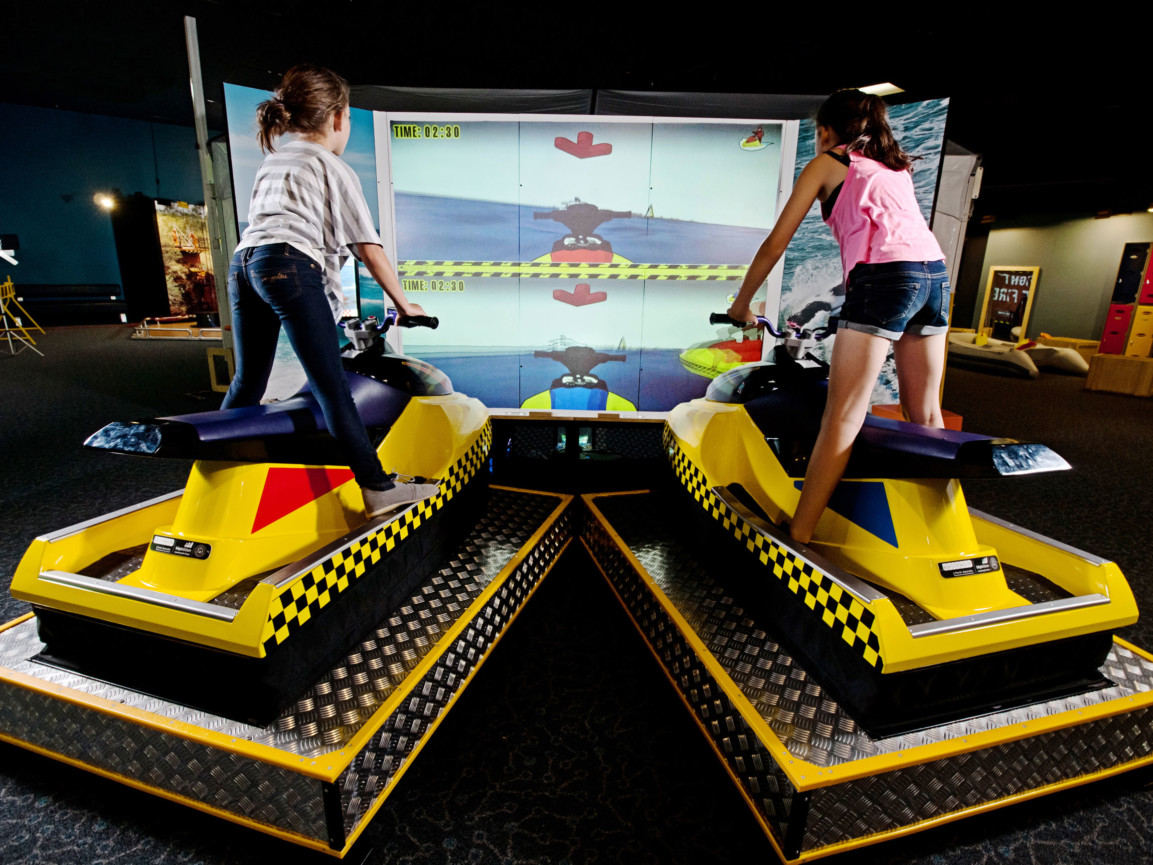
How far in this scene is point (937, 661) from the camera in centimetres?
121

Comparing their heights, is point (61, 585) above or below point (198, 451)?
below

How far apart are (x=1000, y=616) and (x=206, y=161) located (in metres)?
5.33

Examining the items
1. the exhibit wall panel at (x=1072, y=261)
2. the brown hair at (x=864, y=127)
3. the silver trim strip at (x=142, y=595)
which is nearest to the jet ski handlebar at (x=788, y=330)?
the brown hair at (x=864, y=127)

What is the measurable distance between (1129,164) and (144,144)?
16468 millimetres

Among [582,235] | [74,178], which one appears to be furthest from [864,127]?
[74,178]

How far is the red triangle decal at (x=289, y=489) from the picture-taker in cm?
157

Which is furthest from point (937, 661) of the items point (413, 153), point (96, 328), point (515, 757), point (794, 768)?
point (96, 328)

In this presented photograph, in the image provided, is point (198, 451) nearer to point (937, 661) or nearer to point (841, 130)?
point (937, 661)

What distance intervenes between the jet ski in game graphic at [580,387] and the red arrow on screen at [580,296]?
11.7 inches

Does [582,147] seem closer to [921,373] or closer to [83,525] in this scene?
[921,373]

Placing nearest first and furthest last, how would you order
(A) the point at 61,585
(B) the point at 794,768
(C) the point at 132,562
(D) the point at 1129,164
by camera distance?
(B) the point at 794,768
(A) the point at 61,585
(C) the point at 132,562
(D) the point at 1129,164

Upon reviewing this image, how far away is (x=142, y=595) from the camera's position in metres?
1.27

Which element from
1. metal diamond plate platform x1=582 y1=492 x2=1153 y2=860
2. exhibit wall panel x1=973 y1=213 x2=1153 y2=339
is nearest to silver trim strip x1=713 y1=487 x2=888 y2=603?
metal diamond plate platform x1=582 y1=492 x2=1153 y2=860

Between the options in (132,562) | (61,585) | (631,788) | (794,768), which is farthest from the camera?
(132,562)
